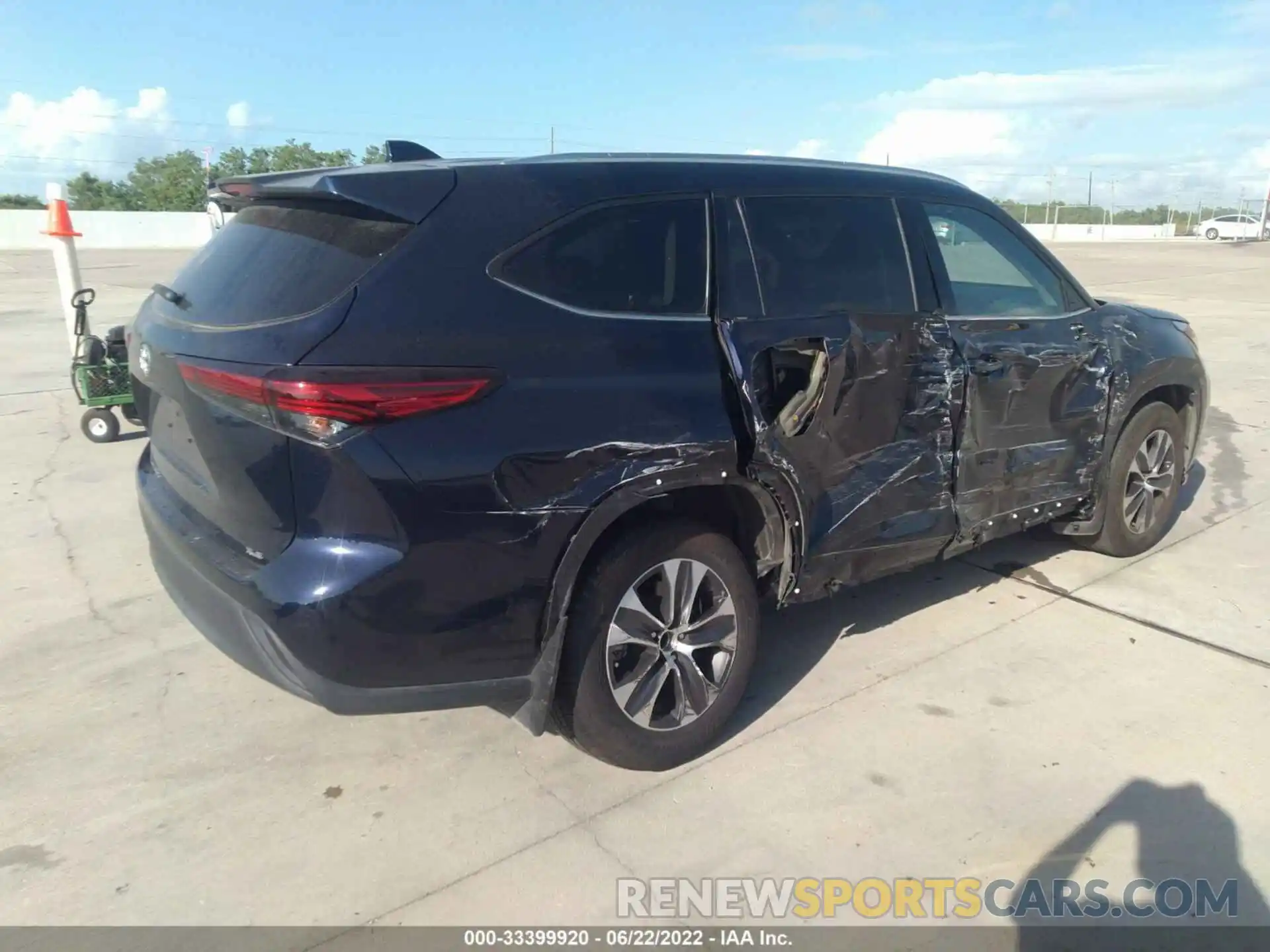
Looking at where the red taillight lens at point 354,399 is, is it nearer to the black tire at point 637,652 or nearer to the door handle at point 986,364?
the black tire at point 637,652

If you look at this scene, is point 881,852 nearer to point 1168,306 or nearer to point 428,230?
point 428,230

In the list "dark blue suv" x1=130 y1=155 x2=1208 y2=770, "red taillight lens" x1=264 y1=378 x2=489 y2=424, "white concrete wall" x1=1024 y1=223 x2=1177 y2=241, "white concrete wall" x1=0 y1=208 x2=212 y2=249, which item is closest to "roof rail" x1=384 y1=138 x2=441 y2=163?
"dark blue suv" x1=130 y1=155 x2=1208 y2=770

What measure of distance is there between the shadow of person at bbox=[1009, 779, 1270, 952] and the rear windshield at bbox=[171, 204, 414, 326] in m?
2.52

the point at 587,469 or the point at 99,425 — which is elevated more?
the point at 587,469

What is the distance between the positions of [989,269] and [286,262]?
2.97 metres

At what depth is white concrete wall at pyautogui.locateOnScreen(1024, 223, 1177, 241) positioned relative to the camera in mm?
50875

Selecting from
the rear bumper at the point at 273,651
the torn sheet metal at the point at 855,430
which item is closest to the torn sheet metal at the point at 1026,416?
the torn sheet metal at the point at 855,430

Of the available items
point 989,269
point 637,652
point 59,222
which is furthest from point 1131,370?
point 59,222

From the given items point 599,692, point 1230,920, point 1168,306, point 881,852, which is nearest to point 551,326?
point 599,692

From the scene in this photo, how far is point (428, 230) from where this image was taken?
105 inches

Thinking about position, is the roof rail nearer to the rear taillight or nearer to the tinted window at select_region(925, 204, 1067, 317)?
the rear taillight

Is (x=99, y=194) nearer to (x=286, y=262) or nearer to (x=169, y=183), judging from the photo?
(x=169, y=183)

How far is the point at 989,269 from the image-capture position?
4.25 m

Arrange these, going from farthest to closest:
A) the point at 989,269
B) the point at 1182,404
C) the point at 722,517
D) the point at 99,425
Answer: the point at 99,425 → the point at 1182,404 → the point at 989,269 → the point at 722,517
